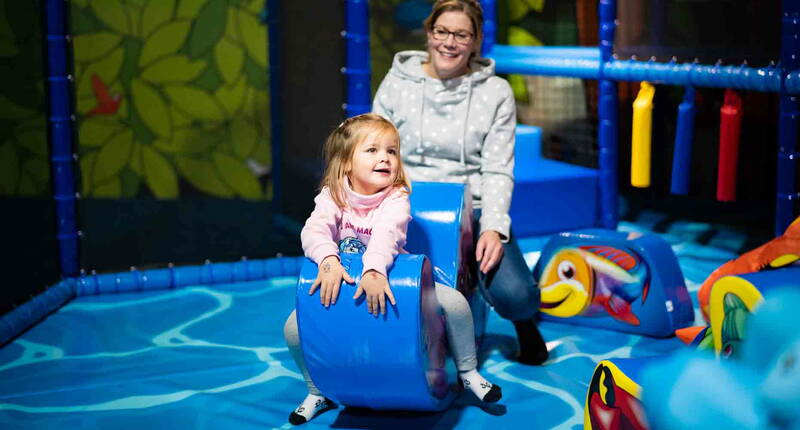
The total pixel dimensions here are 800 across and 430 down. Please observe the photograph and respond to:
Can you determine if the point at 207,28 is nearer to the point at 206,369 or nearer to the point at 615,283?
the point at 206,369

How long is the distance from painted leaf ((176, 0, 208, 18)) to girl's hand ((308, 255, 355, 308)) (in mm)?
1980

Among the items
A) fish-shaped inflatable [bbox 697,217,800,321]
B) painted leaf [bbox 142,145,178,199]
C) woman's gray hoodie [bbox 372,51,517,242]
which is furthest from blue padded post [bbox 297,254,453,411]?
painted leaf [bbox 142,145,178,199]

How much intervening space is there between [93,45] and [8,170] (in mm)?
775

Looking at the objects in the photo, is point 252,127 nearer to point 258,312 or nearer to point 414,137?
point 258,312

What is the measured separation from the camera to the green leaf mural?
3.88m

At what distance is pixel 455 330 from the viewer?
96.5 inches

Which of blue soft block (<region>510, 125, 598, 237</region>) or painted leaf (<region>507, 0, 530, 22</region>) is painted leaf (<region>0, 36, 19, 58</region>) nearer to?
blue soft block (<region>510, 125, 598, 237</region>)

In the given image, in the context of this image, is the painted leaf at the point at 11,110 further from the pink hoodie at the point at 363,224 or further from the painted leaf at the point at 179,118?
the pink hoodie at the point at 363,224

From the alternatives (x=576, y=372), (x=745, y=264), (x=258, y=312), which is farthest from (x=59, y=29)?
(x=745, y=264)

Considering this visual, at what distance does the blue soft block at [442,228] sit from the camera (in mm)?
2609

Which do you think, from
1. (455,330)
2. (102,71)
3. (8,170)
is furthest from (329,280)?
(102,71)

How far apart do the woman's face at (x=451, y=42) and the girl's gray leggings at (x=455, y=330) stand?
745 millimetres

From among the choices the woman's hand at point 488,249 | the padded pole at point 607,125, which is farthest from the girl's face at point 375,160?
the padded pole at point 607,125

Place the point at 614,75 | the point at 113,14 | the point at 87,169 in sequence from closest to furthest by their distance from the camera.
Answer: the point at 113,14 → the point at 87,169 → the point at 614,75
